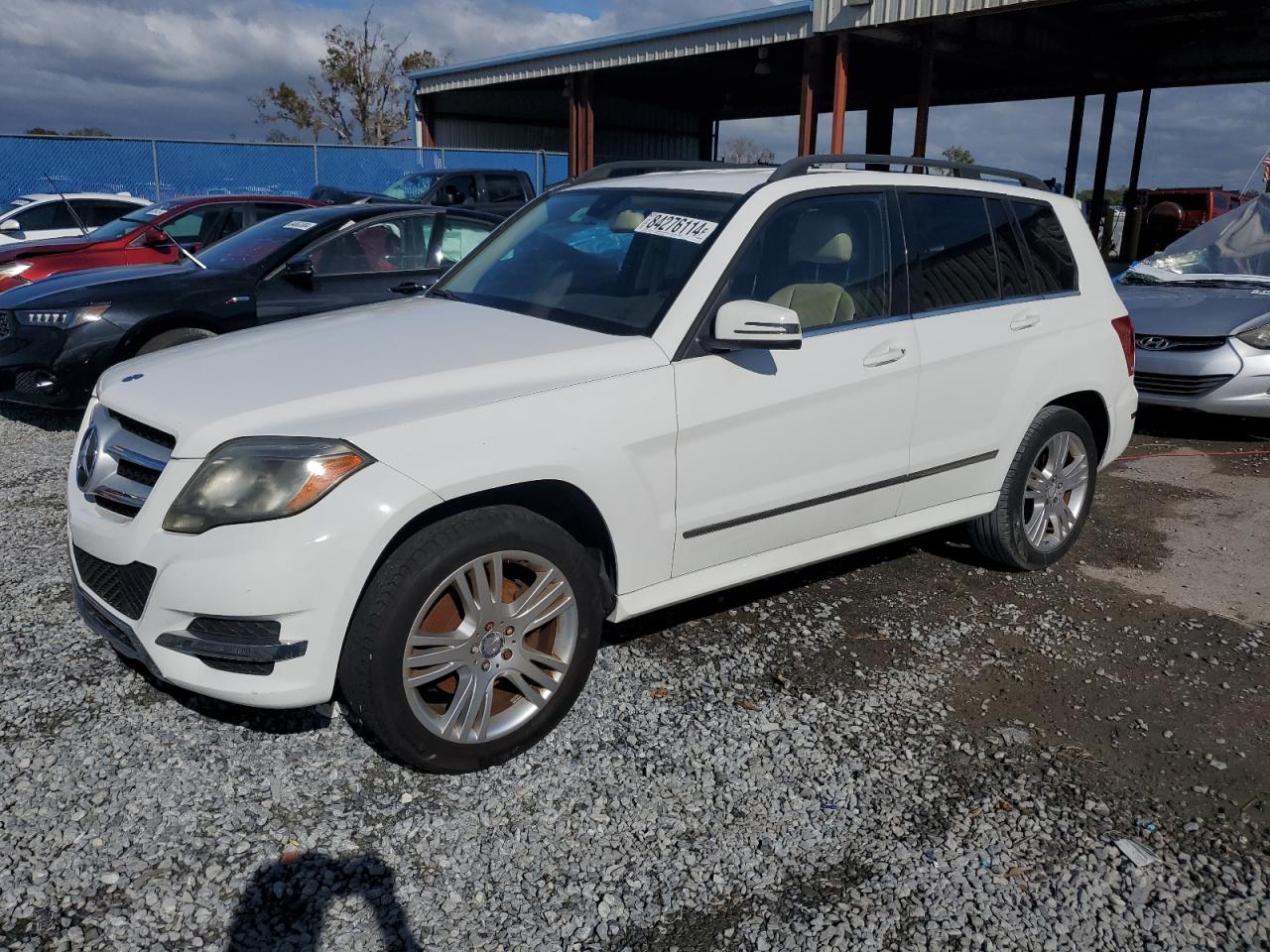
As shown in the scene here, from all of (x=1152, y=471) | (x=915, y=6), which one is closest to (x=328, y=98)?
(x=915, y=6)

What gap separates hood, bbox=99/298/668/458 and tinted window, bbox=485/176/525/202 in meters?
13.7

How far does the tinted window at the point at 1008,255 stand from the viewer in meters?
4.37

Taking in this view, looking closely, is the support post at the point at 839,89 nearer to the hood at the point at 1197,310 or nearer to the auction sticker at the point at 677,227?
the hood at the point at 1197,310

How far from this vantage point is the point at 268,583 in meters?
2.59

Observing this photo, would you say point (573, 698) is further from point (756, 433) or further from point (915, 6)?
point (915, 6)

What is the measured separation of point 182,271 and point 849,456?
17.6ft

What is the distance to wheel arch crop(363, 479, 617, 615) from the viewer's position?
111 inches

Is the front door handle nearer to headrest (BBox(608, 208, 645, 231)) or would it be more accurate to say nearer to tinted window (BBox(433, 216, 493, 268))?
headrest (BBox(608, 208, 645, 231))

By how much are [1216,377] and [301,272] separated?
6.33 m

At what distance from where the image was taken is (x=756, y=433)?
3.38 meters

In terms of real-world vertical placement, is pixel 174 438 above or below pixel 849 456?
above

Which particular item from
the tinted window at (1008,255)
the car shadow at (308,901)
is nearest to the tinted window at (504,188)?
the tinted window at (1008,255)

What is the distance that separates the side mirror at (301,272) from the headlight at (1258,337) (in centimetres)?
645

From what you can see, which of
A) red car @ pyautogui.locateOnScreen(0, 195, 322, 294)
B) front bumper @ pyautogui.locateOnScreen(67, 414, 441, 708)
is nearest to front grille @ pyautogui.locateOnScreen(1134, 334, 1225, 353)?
front bumper @ pyautogui.locateOnScreen(67, 414, 441, 708)
